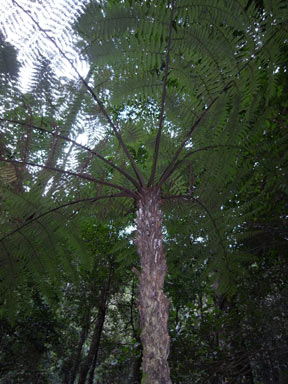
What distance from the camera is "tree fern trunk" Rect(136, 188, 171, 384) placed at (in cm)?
110

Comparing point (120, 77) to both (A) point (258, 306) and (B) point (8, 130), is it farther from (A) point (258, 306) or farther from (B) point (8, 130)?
(A) point (258, 306)

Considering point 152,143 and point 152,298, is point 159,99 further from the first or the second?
point 152,298

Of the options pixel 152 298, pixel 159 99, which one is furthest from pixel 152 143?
pixel 152 298

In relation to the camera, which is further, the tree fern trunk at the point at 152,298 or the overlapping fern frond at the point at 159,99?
the overlapping fern frond at the point at 159,99

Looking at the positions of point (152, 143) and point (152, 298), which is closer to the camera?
point (152, 298)

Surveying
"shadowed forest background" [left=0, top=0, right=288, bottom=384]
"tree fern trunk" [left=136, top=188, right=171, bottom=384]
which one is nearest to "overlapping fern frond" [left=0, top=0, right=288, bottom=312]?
"shadowed forest background" [left=0, top=0, right=288, bottom=384]

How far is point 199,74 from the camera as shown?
172cm

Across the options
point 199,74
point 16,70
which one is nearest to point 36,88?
point 16,70

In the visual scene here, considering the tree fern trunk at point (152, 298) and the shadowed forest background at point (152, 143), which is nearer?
the tree fern trunk at point (152, 298)

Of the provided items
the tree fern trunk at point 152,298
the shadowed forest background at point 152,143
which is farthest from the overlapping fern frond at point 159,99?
the tree fern trunk at point 152,298

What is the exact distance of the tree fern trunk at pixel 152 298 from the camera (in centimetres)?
110

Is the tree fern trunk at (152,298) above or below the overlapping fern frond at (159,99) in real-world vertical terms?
below

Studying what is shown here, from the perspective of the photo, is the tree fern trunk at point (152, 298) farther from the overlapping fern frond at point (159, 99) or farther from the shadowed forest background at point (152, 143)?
the overlapping fern frond at point (159, 99)

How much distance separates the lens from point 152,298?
4.00 ft
